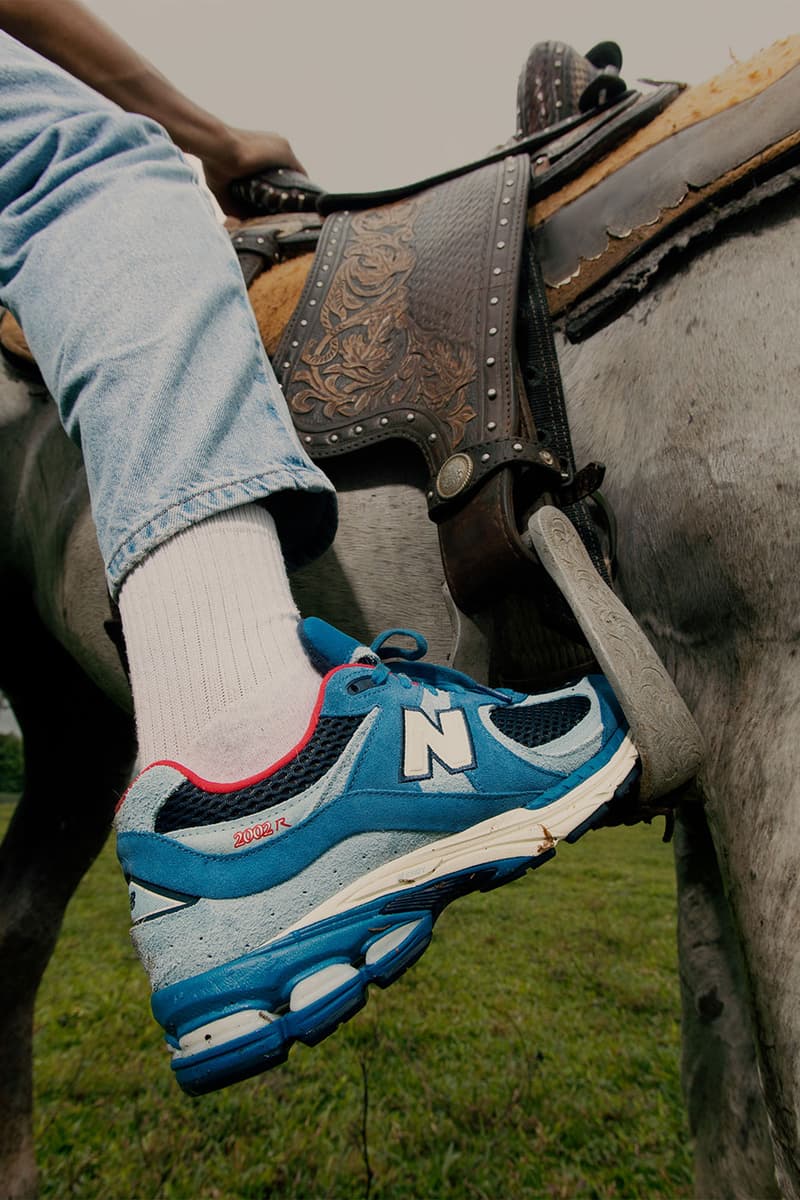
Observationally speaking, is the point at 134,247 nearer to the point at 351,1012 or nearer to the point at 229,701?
the point at 229,701

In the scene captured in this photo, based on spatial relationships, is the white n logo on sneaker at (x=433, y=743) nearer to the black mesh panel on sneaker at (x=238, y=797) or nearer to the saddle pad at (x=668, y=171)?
the black mesh panel on sneaker at (x=238, y=797)

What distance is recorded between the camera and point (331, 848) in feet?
2.42

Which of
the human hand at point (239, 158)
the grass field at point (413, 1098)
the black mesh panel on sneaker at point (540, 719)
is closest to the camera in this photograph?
the black mesh panel on sneaker at point (540, 719)

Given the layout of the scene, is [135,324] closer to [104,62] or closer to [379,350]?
[379,350]

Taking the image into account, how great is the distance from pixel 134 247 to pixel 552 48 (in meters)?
1.04

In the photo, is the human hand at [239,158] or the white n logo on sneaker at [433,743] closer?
the white n logo on sneaker at [433,743]

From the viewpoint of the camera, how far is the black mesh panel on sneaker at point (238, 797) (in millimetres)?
743

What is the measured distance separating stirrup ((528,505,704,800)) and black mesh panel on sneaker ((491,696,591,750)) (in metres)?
0.05

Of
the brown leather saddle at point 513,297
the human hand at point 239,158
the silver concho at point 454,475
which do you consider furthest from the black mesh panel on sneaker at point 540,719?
the human hand at point 239,158

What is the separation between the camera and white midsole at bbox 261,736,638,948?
73 cm

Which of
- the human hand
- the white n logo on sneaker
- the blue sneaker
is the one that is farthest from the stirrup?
the human hand

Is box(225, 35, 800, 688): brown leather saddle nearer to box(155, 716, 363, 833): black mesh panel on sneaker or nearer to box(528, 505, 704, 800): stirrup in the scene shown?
box(528, 505, 704, 800): stirrup

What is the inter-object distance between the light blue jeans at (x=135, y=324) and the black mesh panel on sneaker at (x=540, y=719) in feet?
1.02

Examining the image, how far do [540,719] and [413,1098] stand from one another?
6.49ft
